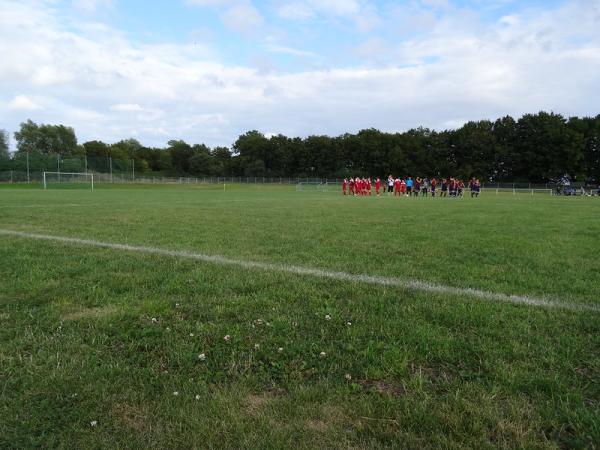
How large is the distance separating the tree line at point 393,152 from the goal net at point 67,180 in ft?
55.7

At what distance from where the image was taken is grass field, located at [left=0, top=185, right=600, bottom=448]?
7.36 ft

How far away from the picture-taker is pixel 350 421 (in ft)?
7.61

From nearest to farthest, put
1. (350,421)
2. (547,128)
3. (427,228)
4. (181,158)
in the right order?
(350,421)
(427,228)
(547,128)
(181,158)

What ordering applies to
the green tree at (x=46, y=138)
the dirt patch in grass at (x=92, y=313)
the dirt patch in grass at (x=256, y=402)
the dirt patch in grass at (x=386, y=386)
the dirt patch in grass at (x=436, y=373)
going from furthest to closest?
1. the green tree at (x=46, y=138)
2. the dirt patch in grass at (x=92, y=313)
3. the dirt patch in grass at (x=436, y=373)
4. the dirt patch in grass at (x=386, y=386)
5. the dirt patch in grass at (x=256, y=402)

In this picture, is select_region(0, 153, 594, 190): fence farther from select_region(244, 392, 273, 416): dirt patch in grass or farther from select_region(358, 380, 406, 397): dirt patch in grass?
select_region(358, 380, 406, 397): dirt patch in grass

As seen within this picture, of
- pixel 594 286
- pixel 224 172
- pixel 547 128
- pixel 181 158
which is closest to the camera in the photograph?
pixel 594 286

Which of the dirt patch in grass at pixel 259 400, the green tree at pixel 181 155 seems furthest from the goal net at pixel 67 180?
the green tree at pixel 181 155

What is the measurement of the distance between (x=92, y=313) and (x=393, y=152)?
10231 centimetres

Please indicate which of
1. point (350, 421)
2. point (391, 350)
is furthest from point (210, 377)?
point (391, 350)

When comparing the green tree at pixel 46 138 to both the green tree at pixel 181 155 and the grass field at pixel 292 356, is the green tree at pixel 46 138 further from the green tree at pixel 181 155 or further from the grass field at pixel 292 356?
the grass field at pixel 292 356

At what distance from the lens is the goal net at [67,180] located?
54.8 m

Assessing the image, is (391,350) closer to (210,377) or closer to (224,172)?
(210,377)

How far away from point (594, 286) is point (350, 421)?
3.82 meters

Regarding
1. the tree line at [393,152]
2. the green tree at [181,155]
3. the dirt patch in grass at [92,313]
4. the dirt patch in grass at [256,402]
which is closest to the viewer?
the dirt patch in grass at [256,402]
